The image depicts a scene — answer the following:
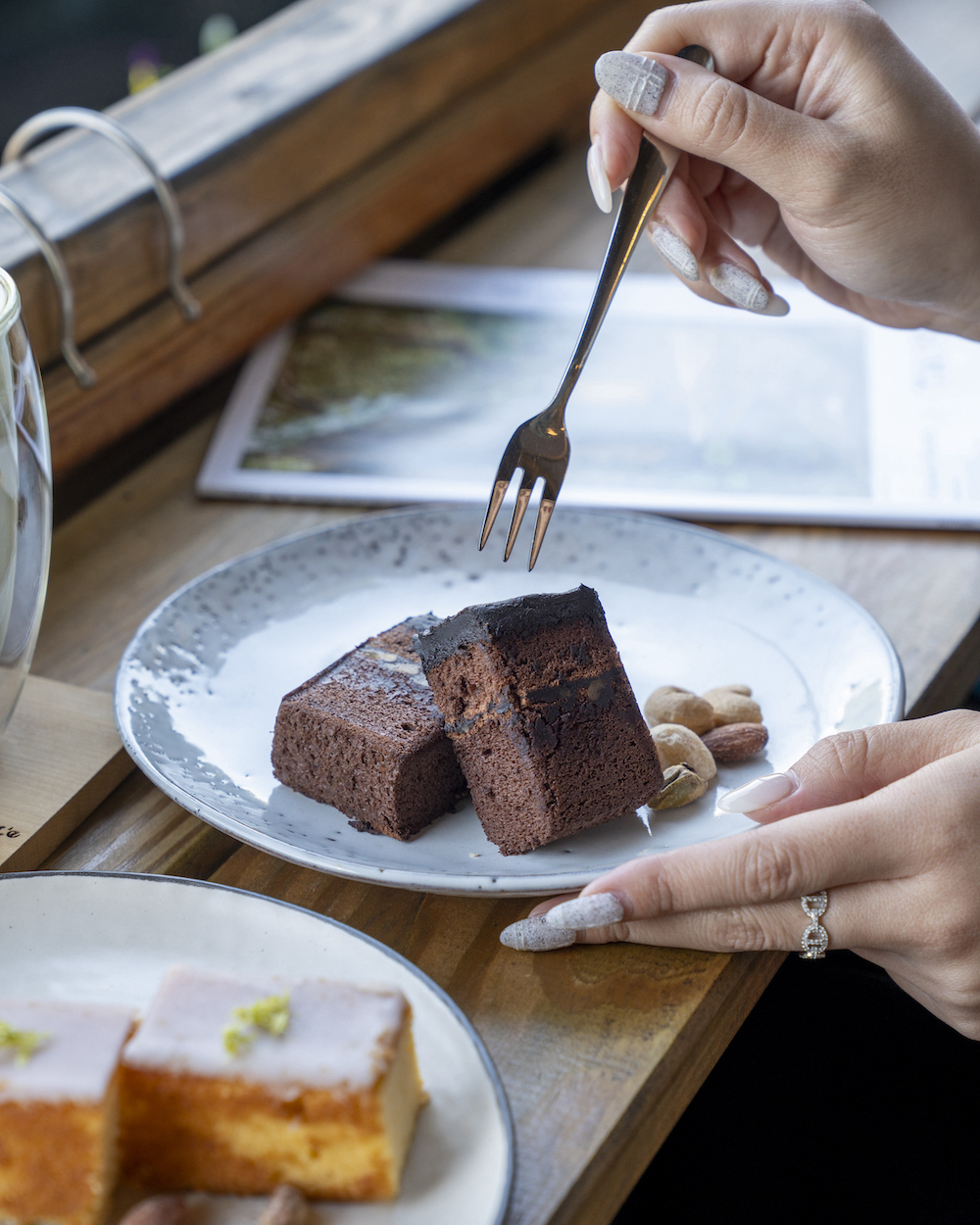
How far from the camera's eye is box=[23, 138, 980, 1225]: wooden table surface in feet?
2.11

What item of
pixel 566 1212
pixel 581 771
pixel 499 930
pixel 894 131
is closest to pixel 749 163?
pixel 894 131

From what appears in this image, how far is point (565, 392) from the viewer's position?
99 centimetres

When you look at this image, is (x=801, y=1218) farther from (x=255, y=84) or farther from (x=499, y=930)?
(x=255, y=84)

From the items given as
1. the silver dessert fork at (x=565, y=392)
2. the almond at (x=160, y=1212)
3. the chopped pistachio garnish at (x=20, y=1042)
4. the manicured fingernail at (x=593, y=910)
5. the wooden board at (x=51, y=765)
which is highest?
the silver dessert fork at (x=565, y=392)

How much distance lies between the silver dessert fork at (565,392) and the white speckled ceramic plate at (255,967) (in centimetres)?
A: 39

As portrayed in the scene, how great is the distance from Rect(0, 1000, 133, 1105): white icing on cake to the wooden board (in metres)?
0.24

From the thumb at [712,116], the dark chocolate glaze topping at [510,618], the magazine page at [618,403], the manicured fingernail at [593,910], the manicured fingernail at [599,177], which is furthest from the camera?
the magazine page at [618,403]

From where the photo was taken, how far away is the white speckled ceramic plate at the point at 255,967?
0.57m

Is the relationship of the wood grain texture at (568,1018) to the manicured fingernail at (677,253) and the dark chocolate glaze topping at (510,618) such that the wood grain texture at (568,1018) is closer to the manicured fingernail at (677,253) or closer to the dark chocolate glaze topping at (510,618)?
the dark chocolate glaze topping at (510,618)

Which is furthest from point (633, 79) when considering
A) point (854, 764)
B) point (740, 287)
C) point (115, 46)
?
point (115, 46)

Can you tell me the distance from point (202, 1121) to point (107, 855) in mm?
311

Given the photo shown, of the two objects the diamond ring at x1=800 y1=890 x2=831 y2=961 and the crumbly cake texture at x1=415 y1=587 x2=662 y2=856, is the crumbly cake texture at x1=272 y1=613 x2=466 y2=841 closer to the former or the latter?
the crumbly cake texture at x1=415 y1=587 x2=662 y2=856

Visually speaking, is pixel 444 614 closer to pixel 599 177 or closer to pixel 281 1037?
pixel 599 177

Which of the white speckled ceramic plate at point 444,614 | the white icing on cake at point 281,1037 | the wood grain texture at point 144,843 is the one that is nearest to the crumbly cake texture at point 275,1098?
the white icing on cake at point 281,1037
